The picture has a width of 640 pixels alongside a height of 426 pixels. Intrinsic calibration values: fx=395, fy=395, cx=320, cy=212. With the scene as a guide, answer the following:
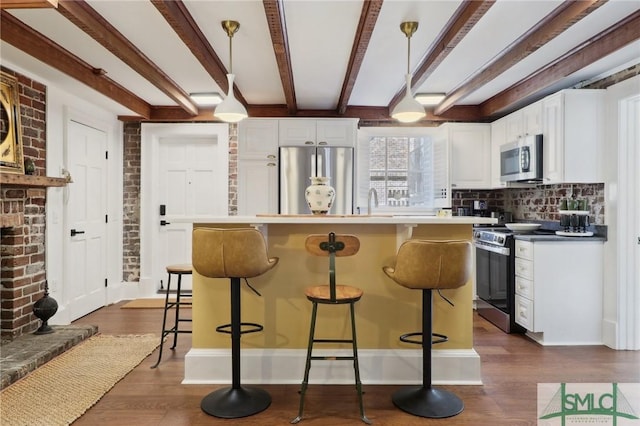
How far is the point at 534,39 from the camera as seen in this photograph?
2.84 metres

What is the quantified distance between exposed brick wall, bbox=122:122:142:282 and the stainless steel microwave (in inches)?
175

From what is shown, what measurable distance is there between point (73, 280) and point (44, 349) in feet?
4.15

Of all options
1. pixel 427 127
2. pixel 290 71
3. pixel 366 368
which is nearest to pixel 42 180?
pixel 290 71

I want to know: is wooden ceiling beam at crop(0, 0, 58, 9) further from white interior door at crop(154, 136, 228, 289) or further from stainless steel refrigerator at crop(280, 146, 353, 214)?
white interior door at crop(154, 136, 228, 289)

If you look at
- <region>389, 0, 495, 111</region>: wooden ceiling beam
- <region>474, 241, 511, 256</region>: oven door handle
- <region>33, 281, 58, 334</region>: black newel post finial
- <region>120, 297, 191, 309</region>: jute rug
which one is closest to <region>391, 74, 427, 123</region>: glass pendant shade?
<region>389, 0, 495, 111</region>: wooden ceiling beam

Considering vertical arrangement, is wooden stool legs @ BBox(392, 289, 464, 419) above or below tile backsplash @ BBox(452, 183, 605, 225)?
below

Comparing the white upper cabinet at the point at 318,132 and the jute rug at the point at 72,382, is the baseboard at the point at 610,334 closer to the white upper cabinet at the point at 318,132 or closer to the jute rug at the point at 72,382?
the white upper cabinet at the point at 318,132

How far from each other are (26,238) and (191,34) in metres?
2.26

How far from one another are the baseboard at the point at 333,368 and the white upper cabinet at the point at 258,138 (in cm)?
278

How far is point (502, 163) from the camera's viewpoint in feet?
14.7

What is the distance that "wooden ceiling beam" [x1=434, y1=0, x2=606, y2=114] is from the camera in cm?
239

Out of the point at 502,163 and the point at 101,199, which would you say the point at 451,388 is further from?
the point at 101,199

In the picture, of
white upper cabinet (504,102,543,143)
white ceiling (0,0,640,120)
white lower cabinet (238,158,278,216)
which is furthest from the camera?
white lower cabinet (238,158,278,216)

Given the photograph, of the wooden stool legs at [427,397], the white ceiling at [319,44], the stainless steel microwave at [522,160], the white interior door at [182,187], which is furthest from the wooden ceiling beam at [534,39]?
Result: the white interior door at [182,187]
